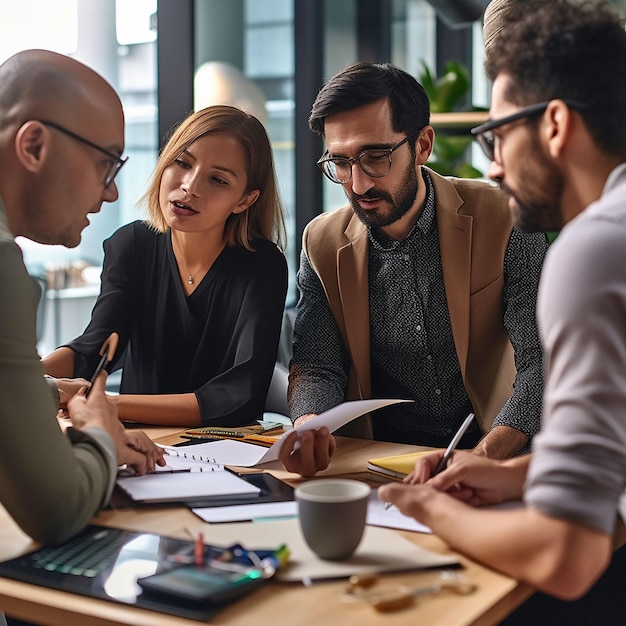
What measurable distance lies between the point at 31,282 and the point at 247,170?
53.1 inches

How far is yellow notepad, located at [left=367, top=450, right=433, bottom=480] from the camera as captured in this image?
1739mm

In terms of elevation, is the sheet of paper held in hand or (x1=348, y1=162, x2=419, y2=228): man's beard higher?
(x1=348, y1=162, x2=419, y2=228): man's beard

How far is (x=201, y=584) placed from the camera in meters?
1.15

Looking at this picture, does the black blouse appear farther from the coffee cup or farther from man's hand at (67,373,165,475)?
the coffee cup

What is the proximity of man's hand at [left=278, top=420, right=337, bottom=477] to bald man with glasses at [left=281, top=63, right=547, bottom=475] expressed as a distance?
60 centimetres

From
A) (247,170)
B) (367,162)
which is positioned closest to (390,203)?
(367,162)

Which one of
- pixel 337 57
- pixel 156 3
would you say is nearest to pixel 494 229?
pixel 156 3

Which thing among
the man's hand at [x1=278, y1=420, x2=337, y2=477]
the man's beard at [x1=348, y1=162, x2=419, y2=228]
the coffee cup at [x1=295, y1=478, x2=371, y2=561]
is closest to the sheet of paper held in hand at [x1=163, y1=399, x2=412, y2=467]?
the man's hand at [x1=278, y1=420, x2=337, y2=477]

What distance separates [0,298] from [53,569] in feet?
1.26

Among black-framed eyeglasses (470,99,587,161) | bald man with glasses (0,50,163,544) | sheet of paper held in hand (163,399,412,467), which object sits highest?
black-framed eyeglasses (470,99,587,161)

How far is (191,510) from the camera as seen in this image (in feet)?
4.99

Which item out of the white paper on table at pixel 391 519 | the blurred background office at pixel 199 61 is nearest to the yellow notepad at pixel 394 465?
the white paper on table at pixel 391 519

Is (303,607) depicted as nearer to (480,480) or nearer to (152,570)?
(152,570)

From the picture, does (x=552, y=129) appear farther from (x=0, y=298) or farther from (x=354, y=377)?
(x=354, y=377)
